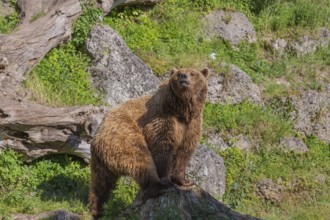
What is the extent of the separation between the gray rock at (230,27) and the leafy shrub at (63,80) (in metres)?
3.56

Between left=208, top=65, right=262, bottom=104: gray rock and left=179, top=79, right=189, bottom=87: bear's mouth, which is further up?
left=179, top=79, right=189, bottom=87: bear's mouth

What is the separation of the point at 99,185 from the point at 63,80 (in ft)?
10.8

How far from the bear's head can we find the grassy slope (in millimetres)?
1464

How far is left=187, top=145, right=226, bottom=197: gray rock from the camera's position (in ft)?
31.9

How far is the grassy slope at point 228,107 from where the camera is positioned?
8.74 meters

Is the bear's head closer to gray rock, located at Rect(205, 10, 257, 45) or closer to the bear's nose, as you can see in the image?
the bear's nose

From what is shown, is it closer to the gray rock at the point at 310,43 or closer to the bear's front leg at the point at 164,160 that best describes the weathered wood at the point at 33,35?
the bear's front leg at the point at 164,160

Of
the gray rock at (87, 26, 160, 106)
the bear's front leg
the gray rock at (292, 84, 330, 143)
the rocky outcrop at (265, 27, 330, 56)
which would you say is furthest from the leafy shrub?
the rocky outcrop at (265, 27, 330, 56)

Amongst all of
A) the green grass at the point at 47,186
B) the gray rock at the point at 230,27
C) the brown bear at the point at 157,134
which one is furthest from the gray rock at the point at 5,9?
the brown bear at the point at 157,134

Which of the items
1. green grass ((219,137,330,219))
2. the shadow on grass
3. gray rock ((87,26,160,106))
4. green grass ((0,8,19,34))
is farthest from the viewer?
green grass ((0,8,19,34))

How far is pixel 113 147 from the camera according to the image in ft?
22.6

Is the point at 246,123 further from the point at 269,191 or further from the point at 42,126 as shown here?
the point at 42,126

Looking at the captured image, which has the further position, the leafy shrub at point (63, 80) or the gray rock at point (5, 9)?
the gray rock at point (5, 9)

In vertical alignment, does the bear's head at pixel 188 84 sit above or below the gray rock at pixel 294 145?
above
